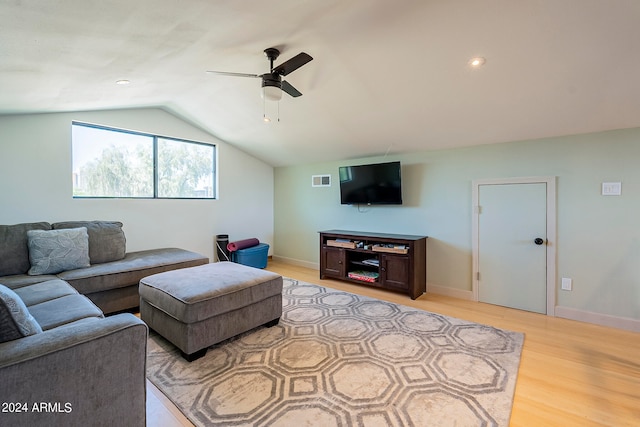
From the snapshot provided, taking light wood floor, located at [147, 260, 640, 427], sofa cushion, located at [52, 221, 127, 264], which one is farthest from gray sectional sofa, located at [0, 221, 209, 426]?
sofa cushion, located at [52, 221, 127, 264]

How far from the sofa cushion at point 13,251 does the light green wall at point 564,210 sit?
13.0ft

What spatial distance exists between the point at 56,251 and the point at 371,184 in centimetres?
379

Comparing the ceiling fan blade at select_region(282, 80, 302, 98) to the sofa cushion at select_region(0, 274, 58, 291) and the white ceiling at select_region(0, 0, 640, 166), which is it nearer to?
the white ceiling at select_region(0, 0, 640, 166)

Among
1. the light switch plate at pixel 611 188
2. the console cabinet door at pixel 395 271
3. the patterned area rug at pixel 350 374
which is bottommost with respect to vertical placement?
the patterned area rug at pixel 350 374

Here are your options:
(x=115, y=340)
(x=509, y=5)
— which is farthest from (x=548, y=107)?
(x=115, y=340)

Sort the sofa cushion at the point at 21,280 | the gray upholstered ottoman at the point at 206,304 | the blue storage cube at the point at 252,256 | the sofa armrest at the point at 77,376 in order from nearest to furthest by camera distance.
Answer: the sofa armrest at the point at 77,376 → the gray upholstered ottoman at the point at 206,304 → the sofa cushion at the point at 21,280 → the blue storage cube at the point at 252,256

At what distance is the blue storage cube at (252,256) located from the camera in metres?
4.84

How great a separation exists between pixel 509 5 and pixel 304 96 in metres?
1.97

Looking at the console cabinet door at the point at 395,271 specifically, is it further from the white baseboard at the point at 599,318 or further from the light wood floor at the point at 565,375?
the white baseboard at the point at 599,318

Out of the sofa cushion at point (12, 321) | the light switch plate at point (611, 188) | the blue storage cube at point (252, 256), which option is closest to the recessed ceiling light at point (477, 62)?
the light switch plate at point (611, 188)

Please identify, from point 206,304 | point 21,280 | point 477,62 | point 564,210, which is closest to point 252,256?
point 206,304

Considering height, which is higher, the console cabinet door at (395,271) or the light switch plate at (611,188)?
the light switch plate at (611,188)

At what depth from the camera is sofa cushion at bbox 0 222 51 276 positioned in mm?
2676

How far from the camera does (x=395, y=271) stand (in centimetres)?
381
